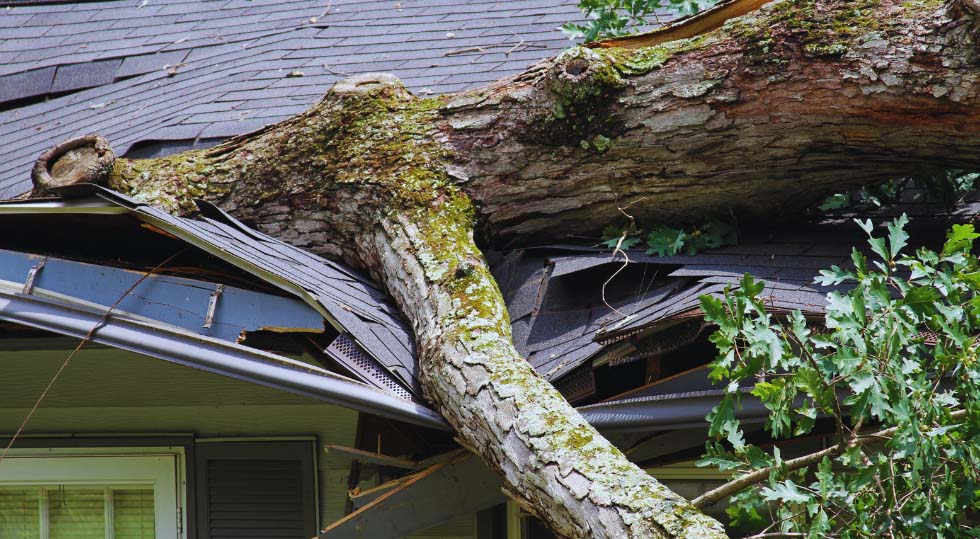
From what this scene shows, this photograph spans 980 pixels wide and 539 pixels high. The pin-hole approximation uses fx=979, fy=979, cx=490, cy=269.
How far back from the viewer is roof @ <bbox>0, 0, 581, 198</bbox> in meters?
5.05

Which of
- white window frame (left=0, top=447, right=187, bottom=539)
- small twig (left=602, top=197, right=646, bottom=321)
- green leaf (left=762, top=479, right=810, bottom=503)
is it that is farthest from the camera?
white window frame (left=0, top=447, right=187, bottom=539)

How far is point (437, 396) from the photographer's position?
2863 mm

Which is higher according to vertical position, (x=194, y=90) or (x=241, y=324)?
(x=194, y=90)

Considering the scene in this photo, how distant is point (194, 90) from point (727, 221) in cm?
338

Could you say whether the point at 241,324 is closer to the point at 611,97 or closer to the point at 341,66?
the point at 611,97

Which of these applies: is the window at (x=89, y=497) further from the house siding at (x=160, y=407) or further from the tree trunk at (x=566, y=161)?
the tree trunk at (x=566, y=161)

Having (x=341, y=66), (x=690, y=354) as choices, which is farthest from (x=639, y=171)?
(x=341, y=66)

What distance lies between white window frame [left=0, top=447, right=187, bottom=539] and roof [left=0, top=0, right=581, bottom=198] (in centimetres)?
141

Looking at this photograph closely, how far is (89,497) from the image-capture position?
445 cm

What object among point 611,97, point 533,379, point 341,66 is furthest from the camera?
point 341,66

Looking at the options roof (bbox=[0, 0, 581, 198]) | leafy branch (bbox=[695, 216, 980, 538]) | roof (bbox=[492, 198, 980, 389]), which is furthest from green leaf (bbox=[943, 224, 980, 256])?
roof (bbox=[0, 0, 581, 198])

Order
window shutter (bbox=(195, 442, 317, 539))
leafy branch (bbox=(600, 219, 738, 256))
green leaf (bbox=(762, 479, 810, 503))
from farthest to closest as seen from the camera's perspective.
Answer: window shutter (bbox=(195, 442, 317, 539)) → leafy branch (bbox=(600, 219, 738, 256)) → green leaf (bbox=(762, 479, 810, 503))

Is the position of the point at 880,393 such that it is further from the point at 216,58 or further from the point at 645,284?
the point at 216,58

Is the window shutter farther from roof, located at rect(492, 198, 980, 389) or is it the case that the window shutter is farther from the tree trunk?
roof, located at rect(492, 198, 980, 389)
